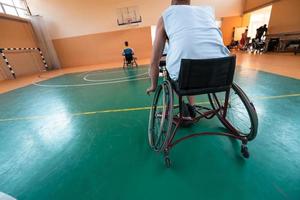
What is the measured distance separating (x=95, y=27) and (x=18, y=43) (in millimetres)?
4484

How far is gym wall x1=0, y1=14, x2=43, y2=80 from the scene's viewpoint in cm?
757

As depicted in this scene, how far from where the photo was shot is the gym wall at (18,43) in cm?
757

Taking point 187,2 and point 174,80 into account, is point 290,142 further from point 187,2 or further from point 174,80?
point 187,2

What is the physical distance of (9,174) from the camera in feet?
4.12

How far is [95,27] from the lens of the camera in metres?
10.2

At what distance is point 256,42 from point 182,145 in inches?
391

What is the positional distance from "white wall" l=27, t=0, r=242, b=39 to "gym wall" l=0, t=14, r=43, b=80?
1.47 metres

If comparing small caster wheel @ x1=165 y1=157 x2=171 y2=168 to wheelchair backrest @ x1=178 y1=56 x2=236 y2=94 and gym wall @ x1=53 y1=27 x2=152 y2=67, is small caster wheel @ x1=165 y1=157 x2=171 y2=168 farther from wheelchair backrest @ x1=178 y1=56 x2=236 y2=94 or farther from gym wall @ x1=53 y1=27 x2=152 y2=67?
gym wall @ x1=53 y1=27 x2=152 y2=67

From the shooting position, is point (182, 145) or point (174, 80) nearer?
point (174, 80)

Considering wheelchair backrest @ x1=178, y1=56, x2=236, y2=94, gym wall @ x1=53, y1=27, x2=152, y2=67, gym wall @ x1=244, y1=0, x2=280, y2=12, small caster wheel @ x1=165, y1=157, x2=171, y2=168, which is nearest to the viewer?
wheelchair backrest @ x1=178, y1=56, x2=236, y2=94

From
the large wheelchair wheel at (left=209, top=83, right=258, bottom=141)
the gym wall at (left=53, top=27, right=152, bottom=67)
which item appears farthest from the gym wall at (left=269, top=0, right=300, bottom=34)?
the large wheelchair wheel at (left=209, top=83, right=258, bottom=141)

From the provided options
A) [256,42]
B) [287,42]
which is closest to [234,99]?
[287,42]

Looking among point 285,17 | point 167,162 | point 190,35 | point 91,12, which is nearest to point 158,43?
point 190,35

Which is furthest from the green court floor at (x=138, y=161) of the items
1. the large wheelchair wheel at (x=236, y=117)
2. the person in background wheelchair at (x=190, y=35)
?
the person in background wheelchair at (x=190, y=35)
